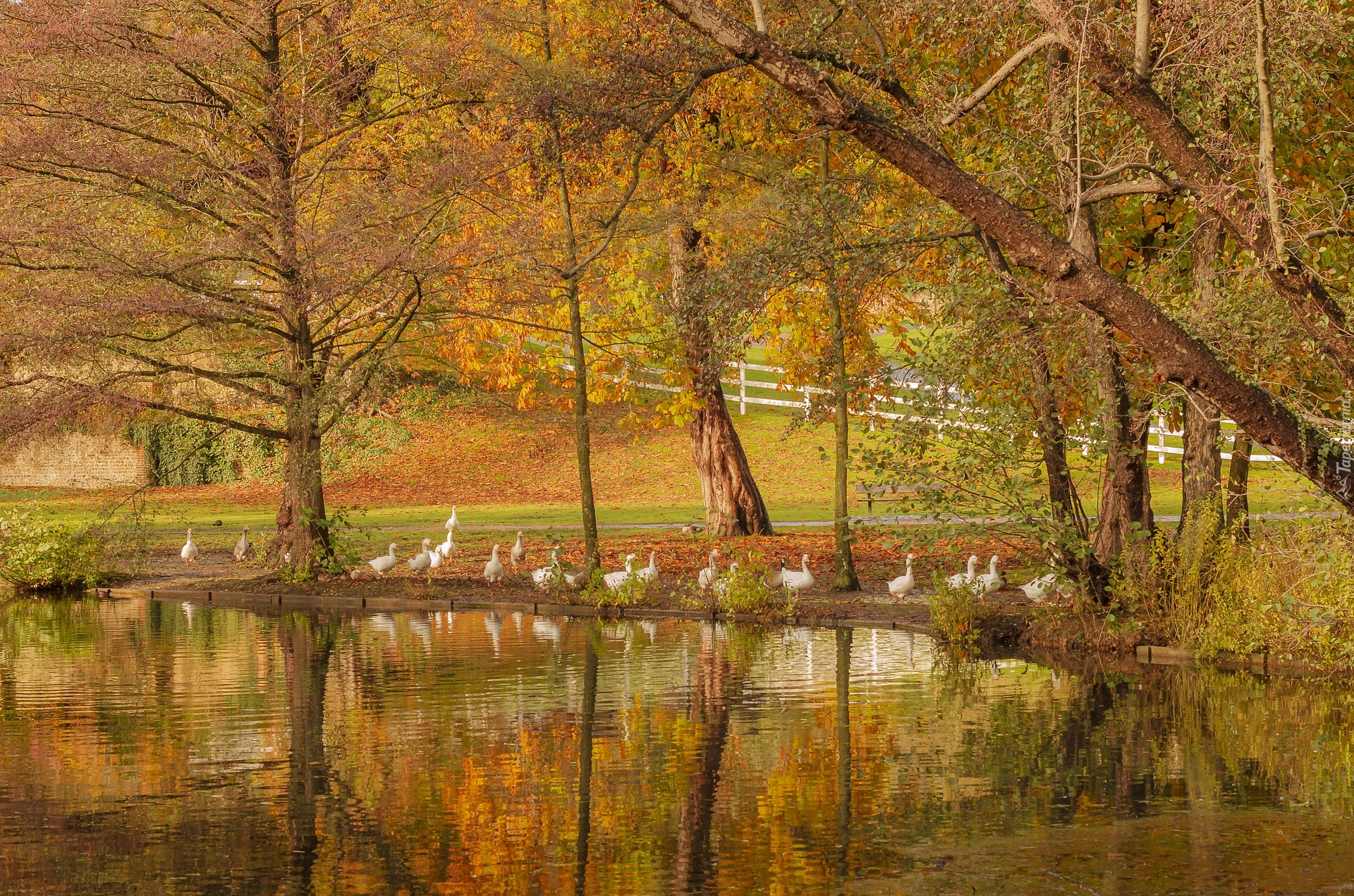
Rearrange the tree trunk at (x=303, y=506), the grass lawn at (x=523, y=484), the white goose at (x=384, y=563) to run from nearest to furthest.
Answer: the tree trunk at (x=303, y=506), the white goose at (x=384, y=563), the grass lawn at (x=523, y=484)

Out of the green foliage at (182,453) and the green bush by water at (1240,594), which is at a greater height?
Answer: the green foliage at (182,453)

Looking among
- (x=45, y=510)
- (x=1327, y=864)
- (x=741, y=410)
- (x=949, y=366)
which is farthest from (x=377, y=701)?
(x=741, y=410)

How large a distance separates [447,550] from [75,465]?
25807 millimetres

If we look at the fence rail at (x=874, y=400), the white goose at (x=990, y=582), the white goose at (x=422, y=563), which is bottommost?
the white goose at (x=990, y=582)

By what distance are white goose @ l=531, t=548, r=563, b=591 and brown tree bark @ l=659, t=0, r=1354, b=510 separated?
9939mm

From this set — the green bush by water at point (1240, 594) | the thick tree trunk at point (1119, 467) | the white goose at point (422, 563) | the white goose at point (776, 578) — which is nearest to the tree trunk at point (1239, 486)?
the green bush by water at point (1240, 594)

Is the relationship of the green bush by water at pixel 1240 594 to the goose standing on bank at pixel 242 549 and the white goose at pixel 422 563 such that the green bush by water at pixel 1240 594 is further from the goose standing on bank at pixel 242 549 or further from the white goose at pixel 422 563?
the goose standing on bank at pixel 242 549

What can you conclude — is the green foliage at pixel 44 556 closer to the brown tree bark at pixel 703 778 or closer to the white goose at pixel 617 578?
the white goose at pixel 617 578

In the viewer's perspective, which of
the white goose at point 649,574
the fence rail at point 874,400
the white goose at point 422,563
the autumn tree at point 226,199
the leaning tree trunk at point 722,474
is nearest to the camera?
the fence rail at point 874,400

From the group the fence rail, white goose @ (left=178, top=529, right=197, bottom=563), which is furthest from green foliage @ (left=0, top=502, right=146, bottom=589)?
the fence rail

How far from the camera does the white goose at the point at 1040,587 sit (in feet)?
59.3

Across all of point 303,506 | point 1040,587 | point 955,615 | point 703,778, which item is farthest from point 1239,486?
point 303,506

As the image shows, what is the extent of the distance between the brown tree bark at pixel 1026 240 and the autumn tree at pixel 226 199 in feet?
28.8

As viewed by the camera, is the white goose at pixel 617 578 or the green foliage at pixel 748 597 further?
the white goose at pixel 617 578
